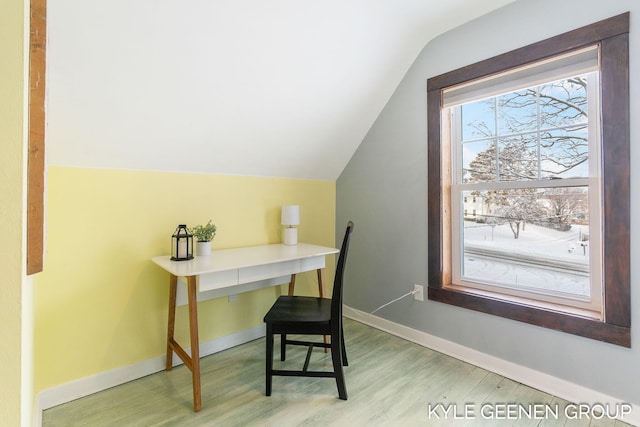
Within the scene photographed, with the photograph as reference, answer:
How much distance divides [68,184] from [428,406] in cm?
233

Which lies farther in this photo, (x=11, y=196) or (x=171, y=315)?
(x=171, y=315)

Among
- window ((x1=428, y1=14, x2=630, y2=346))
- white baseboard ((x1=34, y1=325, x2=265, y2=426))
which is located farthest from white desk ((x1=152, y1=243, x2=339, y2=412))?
window ((x1=428, y1=14, x2=630, y2=346))

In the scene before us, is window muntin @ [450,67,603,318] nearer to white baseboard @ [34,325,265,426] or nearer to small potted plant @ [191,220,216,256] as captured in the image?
small potted plant @ [191,220,216,256]

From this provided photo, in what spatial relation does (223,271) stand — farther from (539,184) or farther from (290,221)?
(539,184)

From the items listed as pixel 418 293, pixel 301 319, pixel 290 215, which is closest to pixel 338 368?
pixel 301 319

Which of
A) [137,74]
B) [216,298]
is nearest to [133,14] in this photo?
[137,74]

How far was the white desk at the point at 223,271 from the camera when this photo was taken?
1.62 meters

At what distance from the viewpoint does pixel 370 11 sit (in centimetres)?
183

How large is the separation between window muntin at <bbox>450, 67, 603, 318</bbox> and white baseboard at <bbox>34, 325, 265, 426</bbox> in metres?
1.92

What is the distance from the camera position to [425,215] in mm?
2299

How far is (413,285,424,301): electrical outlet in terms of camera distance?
233 centimetres

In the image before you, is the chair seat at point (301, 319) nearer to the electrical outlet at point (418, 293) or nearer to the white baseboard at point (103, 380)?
the white baseboard at point (103, 380)

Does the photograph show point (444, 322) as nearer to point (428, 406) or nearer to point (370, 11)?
point (428, 406)

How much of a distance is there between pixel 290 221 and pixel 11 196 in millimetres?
1895
